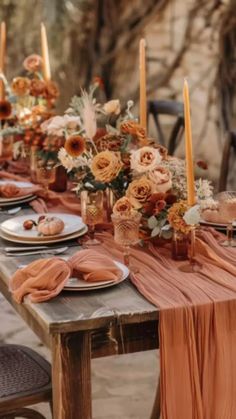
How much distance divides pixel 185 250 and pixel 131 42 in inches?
135

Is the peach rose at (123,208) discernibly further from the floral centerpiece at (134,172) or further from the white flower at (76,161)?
the white flower at (76,161)

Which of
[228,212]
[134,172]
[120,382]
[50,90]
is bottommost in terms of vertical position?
[120,382]

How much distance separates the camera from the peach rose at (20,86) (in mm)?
2803

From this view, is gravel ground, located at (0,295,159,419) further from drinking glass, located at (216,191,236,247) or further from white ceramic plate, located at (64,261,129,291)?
white ceramic plate, located at (64,261,129,291)

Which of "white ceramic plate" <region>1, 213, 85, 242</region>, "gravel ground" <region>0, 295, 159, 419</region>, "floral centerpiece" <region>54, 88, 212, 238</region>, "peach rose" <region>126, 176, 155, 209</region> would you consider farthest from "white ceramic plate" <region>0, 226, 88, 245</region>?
"gravel ground" <region>0, 295, 159, 419</region>

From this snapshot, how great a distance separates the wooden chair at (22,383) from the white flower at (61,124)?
2.41 feet

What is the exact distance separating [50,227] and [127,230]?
0.29 m

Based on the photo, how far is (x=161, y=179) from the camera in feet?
6.35

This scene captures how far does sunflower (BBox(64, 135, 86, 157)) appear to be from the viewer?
2.09 meters

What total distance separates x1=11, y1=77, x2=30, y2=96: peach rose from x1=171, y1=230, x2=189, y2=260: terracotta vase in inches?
44.9

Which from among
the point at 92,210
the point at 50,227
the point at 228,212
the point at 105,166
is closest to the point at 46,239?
the point at 50,227

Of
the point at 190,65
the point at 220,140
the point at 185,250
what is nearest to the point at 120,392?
the point at 185,250

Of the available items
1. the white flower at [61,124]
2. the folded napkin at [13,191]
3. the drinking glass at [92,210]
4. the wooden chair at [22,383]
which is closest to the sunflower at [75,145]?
the drinking glass at [92,210]

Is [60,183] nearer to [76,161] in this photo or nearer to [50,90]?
[50,90]
